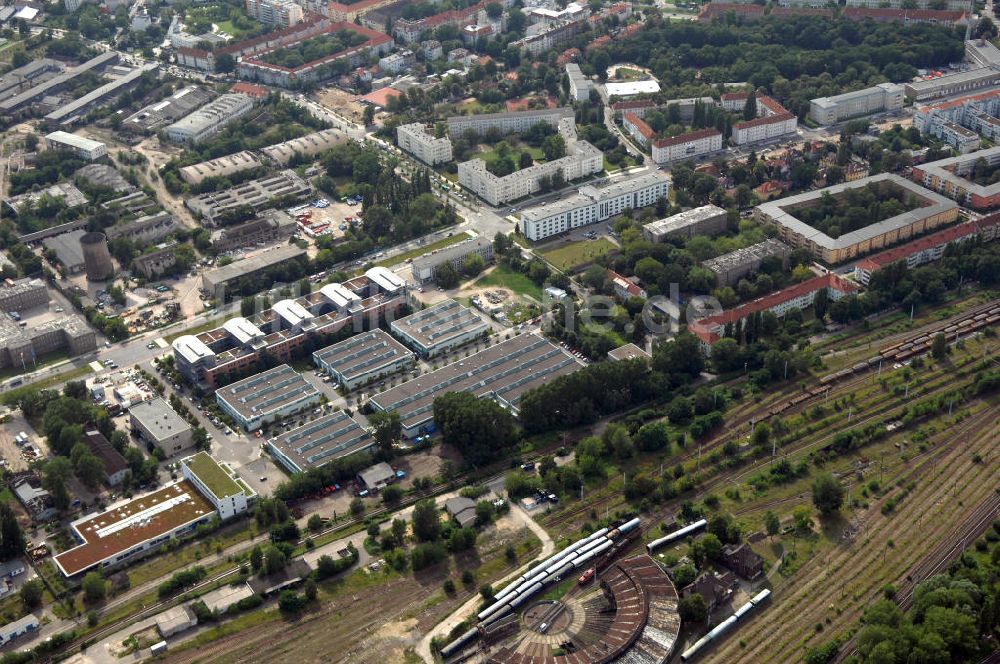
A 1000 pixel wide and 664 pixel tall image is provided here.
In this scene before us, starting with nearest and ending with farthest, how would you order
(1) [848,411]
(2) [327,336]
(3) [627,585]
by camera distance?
1. (3) [627,585]
2. (1) [848,411]
3. (2) [327,336]

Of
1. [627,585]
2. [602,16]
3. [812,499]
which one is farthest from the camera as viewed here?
[602,16]

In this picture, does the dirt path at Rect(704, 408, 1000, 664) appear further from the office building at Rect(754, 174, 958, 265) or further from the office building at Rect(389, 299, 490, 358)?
the office building at Rect(389, 299, 490, 358)

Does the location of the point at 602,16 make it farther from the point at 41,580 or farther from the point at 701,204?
the point at 41,580

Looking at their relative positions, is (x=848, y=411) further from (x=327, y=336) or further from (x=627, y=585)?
(x=327, y=336)

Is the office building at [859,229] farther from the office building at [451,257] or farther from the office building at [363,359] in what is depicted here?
the office building at [363,359]

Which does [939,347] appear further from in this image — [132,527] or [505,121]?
[132,527]

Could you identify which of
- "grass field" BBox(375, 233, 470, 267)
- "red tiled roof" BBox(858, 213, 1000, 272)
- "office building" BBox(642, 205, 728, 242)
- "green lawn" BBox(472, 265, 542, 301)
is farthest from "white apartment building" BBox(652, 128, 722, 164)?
"green lawn" BBox(472, 265, 542, 301)

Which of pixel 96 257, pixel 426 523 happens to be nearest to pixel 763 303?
pixel 426 523

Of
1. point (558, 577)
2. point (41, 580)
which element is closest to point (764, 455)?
point (558, 577)

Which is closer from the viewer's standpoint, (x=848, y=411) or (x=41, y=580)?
(x=41, y=580)
